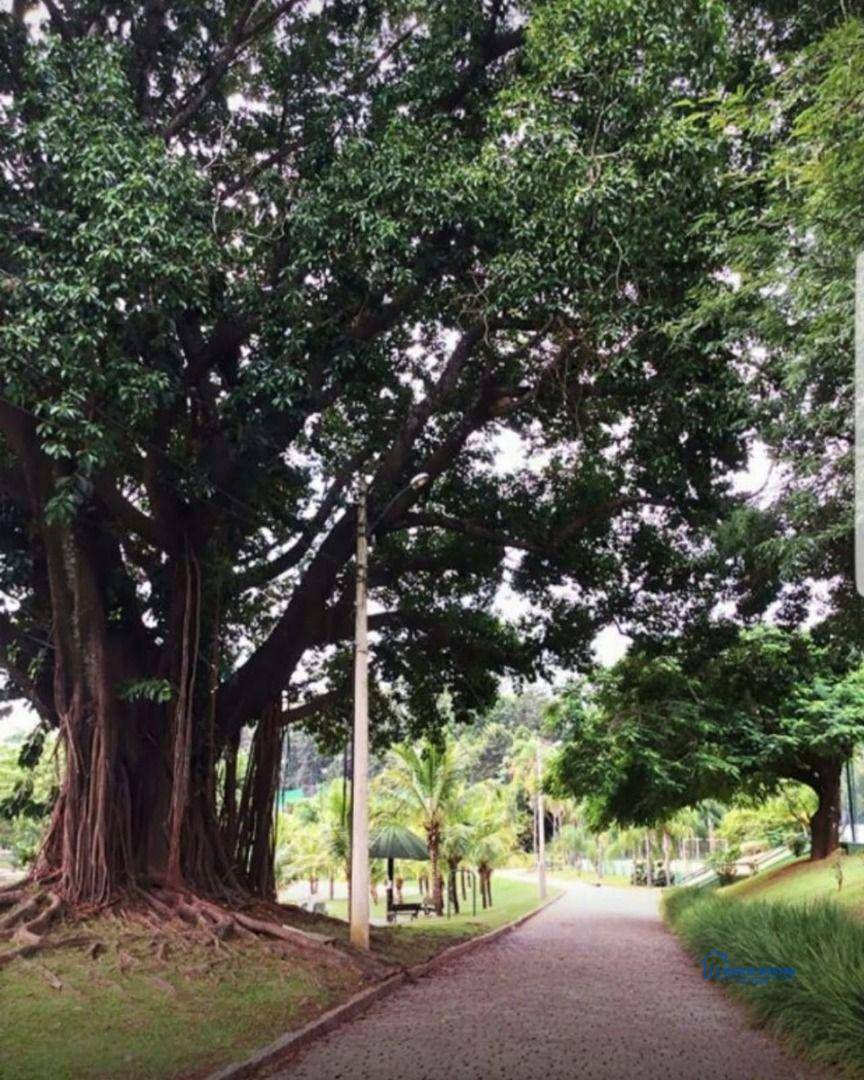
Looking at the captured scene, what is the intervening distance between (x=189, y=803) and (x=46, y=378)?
5.56 meters

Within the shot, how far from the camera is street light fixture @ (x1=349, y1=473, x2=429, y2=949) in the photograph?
408 inches

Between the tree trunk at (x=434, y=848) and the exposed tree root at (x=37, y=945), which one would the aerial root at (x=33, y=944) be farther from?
the tree trunk at (x=434, y=848)

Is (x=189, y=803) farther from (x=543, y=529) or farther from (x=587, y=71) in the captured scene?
(x=587, y=71)

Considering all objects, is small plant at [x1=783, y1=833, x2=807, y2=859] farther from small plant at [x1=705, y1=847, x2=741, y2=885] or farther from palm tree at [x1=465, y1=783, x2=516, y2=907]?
palm tree at [x1=465, y1=783, x2=516, y2=907]

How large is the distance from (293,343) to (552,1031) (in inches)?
259

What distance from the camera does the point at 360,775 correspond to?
36.0ft

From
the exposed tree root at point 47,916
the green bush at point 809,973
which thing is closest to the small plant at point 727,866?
the green bush at point 809,973

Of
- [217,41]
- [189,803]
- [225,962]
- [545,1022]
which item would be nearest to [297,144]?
[217,41]

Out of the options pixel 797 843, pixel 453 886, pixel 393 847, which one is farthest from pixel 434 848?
pixel 797 843

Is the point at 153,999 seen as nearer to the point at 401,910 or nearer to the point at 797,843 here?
the point at 401,910

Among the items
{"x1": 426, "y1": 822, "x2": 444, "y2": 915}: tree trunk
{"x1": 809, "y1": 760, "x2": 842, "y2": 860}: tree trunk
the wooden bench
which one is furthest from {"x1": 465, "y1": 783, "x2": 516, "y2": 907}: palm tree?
{"x1": 809, "y1": 760, "x2": 842, "y2": 860}: tree trunk

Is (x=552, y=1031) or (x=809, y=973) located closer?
(x=809, y=973)

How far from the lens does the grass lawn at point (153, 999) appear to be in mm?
5672

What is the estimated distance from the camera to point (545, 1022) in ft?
24.9
